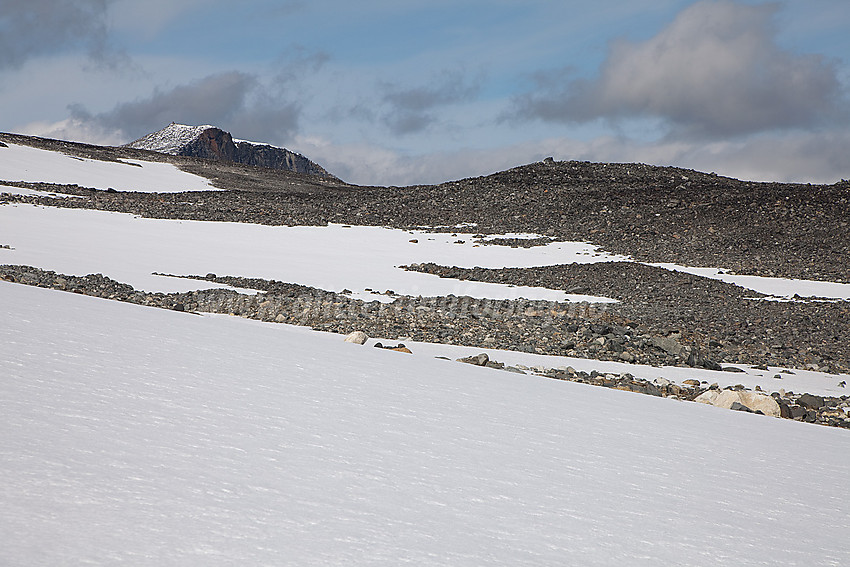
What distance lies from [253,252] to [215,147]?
4732 centimetres

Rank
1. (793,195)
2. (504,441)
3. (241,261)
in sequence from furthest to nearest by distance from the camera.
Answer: (793,195)
(241,261)
(504,441)

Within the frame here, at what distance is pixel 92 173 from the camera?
30.0 m

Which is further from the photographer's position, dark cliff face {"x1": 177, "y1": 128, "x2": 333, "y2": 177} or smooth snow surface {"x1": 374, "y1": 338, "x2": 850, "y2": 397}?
dark cliff face {"x1": 177, "y1": 128, "x2": 333, "y2": 177}

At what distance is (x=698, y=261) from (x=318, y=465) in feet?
61.0

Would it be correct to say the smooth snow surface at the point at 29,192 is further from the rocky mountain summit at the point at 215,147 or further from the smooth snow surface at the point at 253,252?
the rocky mountain summit at the point at 215,147

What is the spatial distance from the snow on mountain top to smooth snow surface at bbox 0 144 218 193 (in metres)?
20.2

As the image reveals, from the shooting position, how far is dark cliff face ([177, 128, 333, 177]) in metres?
58.6

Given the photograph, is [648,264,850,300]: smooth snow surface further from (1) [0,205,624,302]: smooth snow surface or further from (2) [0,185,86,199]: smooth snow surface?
(2) [0,185,86,199]: smooth snow surface

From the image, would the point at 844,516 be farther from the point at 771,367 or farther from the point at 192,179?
the point at 192,179

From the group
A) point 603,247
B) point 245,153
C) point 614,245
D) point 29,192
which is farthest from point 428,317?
point 245,153

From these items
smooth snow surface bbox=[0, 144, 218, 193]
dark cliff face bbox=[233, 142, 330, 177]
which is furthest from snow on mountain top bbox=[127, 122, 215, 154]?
smooth snow surface bbox=[0, 144, 218, 193]

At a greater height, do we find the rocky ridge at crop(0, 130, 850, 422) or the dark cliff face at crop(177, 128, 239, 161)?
the dark cliff face at crop(177, 128, 239, 161)

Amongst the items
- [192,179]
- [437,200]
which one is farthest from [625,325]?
[192,179]

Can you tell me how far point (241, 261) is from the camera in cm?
1527
